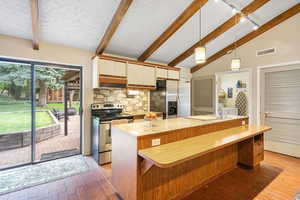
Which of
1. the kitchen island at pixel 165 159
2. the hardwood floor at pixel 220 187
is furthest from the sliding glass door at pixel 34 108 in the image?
the kitchen island at pixel 165 159

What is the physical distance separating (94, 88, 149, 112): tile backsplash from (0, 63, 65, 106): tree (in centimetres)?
111

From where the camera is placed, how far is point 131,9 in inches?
107

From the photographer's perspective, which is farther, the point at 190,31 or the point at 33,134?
the point at 190,31

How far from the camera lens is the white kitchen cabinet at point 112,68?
3.37 m

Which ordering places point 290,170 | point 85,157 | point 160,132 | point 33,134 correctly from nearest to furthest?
point 160,132 → point 290,170 → point 33,134 → point 85,157

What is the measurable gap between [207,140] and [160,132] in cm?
70

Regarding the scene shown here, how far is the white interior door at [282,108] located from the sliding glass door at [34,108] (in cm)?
490

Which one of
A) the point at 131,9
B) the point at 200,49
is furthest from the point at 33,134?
the point at 200,49

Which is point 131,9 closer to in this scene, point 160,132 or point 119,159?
point 160,132

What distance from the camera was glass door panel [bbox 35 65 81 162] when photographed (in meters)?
3.44

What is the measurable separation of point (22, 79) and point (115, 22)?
2326 mm

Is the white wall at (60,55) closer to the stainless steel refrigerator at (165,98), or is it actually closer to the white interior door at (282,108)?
the stainless steel refrigerator at (165,98)

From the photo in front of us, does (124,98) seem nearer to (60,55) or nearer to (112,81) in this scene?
(112,81)

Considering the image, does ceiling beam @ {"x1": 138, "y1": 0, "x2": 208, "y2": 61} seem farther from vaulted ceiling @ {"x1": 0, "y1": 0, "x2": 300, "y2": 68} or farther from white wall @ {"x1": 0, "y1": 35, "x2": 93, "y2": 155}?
white wall @ {"x1": 0, "y1": 35, "x2": 93, "y2": 155}
